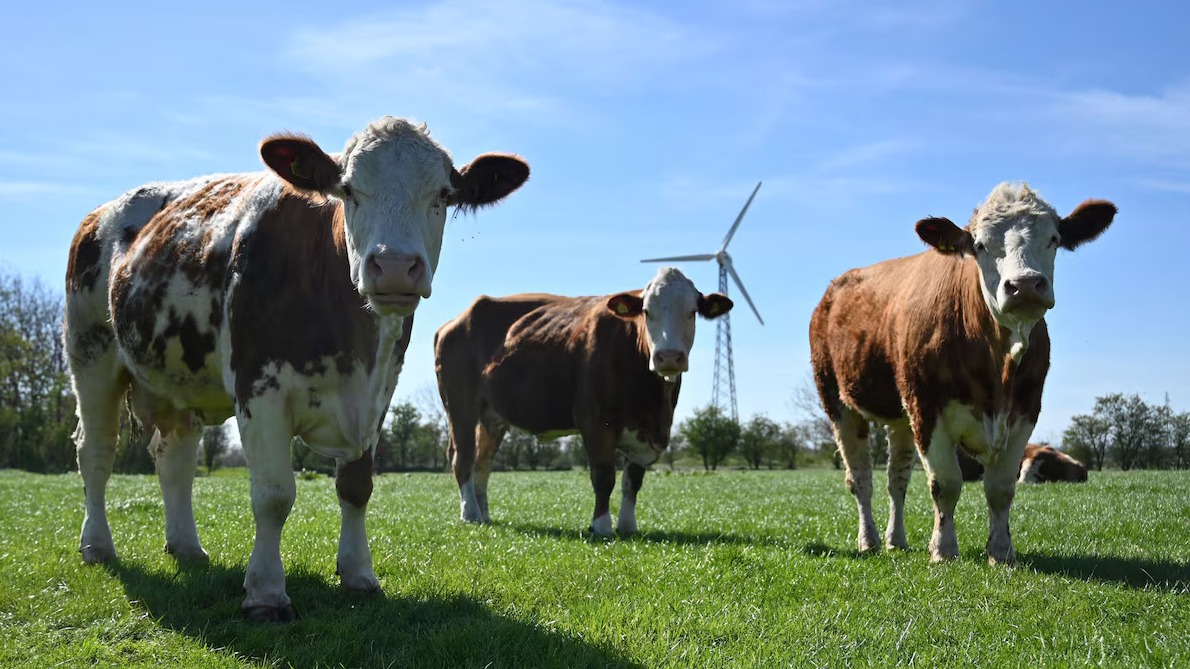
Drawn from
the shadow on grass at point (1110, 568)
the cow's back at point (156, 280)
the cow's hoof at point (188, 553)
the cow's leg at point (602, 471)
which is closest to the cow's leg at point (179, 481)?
the cow's hoof at point (188, 553)

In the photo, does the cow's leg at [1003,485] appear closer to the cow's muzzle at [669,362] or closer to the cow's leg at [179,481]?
the cow's muzzle at [669,362]

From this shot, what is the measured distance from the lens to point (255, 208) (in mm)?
6637

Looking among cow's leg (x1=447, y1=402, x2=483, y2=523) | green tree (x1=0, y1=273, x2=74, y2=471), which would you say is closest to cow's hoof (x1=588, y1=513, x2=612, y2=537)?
cow's leg (x1=447, y1=402, x2=483, y2=523)

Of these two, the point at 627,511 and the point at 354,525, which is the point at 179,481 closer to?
the point at 354,525

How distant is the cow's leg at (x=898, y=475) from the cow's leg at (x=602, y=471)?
2985 millimetres

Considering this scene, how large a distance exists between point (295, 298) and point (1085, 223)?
6.36 metres

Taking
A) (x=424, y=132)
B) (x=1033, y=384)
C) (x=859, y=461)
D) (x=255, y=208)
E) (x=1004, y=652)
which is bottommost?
(x=1004, y=652)

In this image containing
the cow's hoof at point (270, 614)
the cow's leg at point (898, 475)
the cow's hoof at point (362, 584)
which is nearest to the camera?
the cow's hoof at point (270, 614)

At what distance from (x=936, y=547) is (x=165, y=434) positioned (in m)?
6.71

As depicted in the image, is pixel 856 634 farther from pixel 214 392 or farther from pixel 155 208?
pixel 155 208

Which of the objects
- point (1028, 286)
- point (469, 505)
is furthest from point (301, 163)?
point (469, 505)

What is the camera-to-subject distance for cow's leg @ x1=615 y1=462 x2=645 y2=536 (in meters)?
10.9

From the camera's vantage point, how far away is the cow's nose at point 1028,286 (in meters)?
6.98

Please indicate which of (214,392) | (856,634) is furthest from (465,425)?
(856,634)
